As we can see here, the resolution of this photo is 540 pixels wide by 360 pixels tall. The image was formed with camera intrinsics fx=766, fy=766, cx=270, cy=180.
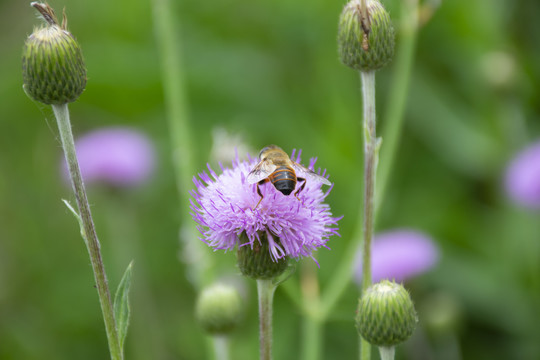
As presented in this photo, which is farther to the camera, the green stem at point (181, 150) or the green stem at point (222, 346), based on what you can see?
the green stem at point (181, 150)

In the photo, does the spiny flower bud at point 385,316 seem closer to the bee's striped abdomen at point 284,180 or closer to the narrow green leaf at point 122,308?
the bee's striped abdomen at point 284,180

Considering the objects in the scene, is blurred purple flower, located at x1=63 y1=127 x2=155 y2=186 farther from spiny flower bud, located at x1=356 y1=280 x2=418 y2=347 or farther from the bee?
spiny flower bud, located at x1=356 y1=280 x2=418 y2=347

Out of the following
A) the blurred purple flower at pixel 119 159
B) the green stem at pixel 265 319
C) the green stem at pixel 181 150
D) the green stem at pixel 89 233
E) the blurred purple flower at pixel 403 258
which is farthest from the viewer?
the blurred purple flower at pixel 119 159

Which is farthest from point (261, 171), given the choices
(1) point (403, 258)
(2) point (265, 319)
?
(1) point (403, 258)

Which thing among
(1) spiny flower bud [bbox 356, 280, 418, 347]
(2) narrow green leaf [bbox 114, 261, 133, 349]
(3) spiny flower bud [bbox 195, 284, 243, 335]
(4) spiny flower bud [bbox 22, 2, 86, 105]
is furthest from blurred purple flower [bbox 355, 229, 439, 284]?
(4) spiny flower bud [bbox 22, 2, 86, 105]

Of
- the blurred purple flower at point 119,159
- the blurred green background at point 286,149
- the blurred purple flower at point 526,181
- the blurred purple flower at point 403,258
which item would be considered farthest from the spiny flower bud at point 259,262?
the blurred purple flower at point 119,159
